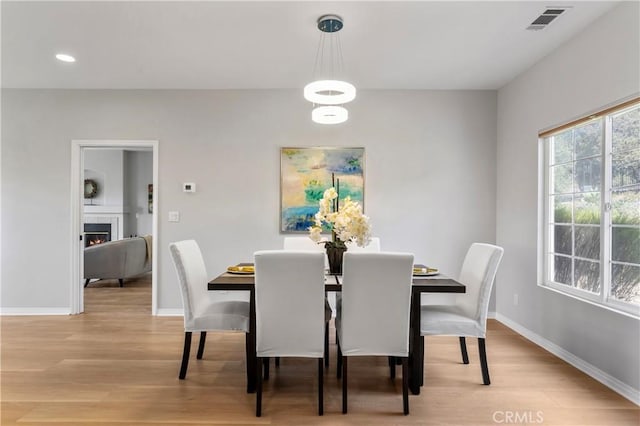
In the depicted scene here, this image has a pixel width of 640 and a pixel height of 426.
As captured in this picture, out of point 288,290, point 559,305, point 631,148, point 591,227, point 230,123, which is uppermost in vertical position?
point 230,123

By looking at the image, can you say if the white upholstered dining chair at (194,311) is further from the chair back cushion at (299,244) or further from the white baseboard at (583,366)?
the white baseboard at (583,366)

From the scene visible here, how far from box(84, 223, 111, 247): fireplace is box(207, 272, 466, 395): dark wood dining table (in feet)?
22.4

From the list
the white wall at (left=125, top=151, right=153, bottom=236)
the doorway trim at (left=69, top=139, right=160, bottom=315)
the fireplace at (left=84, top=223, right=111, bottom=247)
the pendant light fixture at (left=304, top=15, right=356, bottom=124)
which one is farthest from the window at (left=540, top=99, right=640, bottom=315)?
the fireplace at (left=84, top=223, right=111, bottom=247)

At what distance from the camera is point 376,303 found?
2.16 metres

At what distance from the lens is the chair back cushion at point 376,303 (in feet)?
6.93

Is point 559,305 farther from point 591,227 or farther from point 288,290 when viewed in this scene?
point 288,290

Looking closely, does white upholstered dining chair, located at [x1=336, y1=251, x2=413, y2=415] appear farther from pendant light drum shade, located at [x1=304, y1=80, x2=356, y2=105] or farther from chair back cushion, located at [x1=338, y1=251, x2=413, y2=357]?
pendant light drum shade, located at [x1=304, y1=80, x2=356, y2=105]

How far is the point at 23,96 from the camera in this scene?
14.0 ft

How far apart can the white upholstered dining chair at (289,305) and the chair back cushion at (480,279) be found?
113 centimetres

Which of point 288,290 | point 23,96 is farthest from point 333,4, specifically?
point 23,96

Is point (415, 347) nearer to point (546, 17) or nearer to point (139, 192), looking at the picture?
point (546, 17)

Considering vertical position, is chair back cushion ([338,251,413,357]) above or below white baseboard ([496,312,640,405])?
above

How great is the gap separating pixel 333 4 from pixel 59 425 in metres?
2.99
